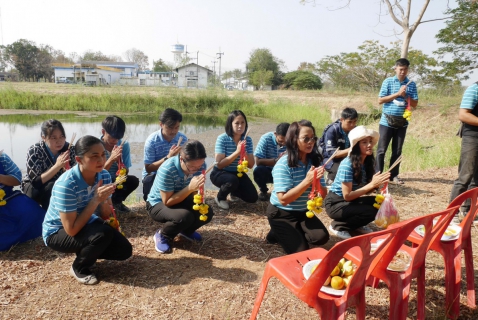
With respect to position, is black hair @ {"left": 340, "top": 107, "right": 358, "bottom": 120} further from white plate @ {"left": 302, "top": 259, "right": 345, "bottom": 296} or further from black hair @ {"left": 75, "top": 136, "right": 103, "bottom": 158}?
black hair @ {"left": 75, "top": 136, "right": 103, "bottom": 158}

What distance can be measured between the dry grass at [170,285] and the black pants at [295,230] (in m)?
0.29

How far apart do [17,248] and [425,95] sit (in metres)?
15.6

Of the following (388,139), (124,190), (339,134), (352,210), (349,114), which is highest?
(349,114)

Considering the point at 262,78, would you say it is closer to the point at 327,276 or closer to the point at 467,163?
the point at 467,163

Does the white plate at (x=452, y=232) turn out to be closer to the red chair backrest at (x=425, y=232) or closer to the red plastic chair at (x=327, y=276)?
the red chair backrest at (x=425, y=232)

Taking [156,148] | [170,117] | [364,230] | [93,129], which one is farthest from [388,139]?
[93,129]

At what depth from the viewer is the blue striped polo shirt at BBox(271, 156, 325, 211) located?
2.95 metres

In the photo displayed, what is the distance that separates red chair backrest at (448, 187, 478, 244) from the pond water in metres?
4.74

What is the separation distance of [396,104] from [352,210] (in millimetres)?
2539

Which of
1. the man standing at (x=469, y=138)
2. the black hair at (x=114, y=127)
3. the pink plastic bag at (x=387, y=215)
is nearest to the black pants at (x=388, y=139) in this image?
the man standing at (x=469, y=138)

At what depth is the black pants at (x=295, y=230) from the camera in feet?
10.0

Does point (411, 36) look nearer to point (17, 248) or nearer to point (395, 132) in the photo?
point (395, 132)

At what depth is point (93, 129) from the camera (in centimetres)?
1317

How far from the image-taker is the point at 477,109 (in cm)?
371
